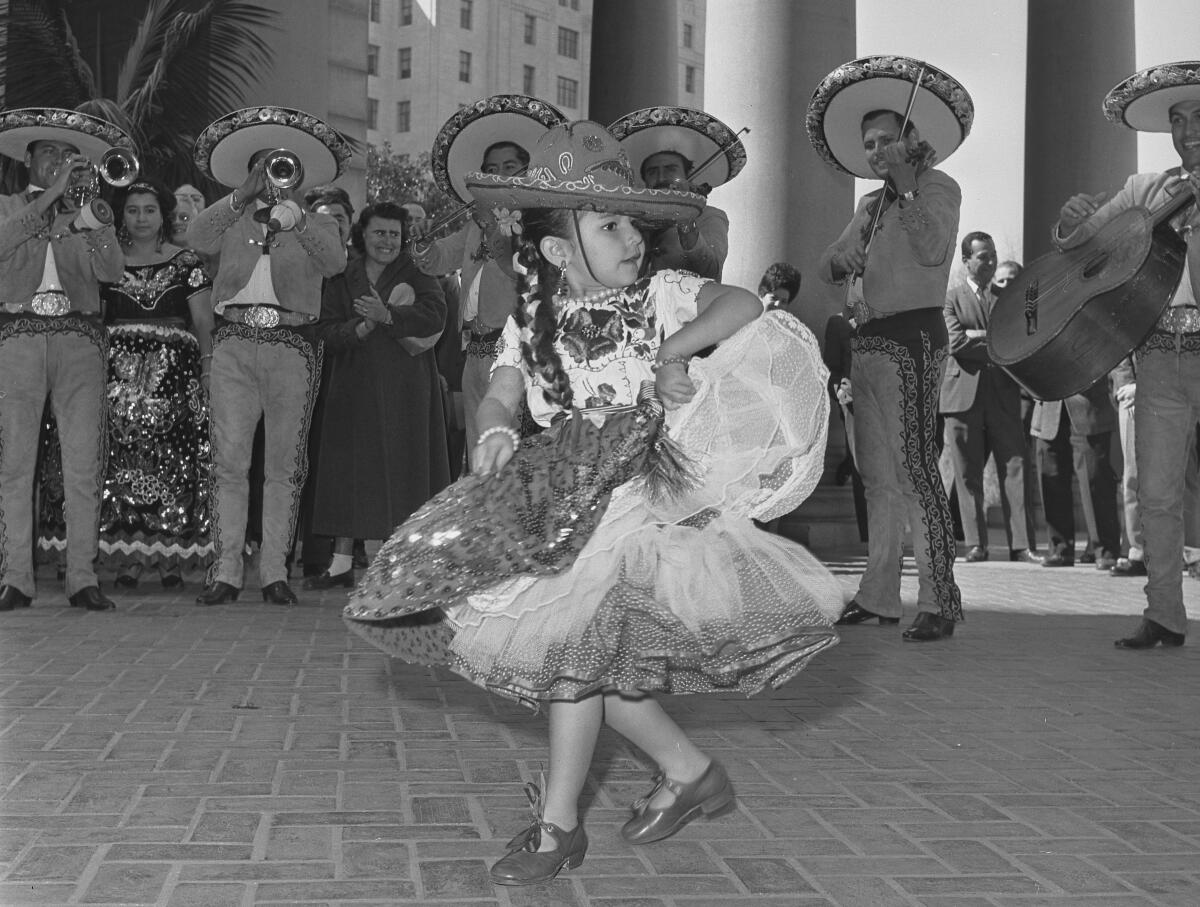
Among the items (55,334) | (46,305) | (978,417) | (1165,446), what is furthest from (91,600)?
(978,417)

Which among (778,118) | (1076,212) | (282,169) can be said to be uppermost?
(778,118)

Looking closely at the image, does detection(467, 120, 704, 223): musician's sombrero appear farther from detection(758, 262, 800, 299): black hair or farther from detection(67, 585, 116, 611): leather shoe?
detection(758, 262, 800, 299): black hair

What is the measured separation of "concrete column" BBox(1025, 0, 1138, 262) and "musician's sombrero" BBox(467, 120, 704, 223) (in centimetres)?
1274

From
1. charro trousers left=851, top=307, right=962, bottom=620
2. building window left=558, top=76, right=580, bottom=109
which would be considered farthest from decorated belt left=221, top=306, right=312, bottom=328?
building window left=558, top=76, right=580, bottom=109

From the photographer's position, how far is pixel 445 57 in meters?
95.1

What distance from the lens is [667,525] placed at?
3.92 metres

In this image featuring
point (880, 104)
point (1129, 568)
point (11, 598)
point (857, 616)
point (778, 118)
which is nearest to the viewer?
point (880, 104)

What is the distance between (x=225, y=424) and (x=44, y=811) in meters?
4.82

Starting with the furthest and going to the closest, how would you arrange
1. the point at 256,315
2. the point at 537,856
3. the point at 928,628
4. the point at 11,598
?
the point at 256,315 < the point at 11,598 < the point at 928,628 < the point at 537,856

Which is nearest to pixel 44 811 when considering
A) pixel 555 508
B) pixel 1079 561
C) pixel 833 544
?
pixel 555 508

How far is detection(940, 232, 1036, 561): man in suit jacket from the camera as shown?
13.0 m

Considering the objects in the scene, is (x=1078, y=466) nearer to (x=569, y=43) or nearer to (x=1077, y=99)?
(x=1077, y=99)

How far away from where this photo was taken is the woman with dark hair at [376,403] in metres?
9.65

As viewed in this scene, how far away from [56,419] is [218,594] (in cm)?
132
